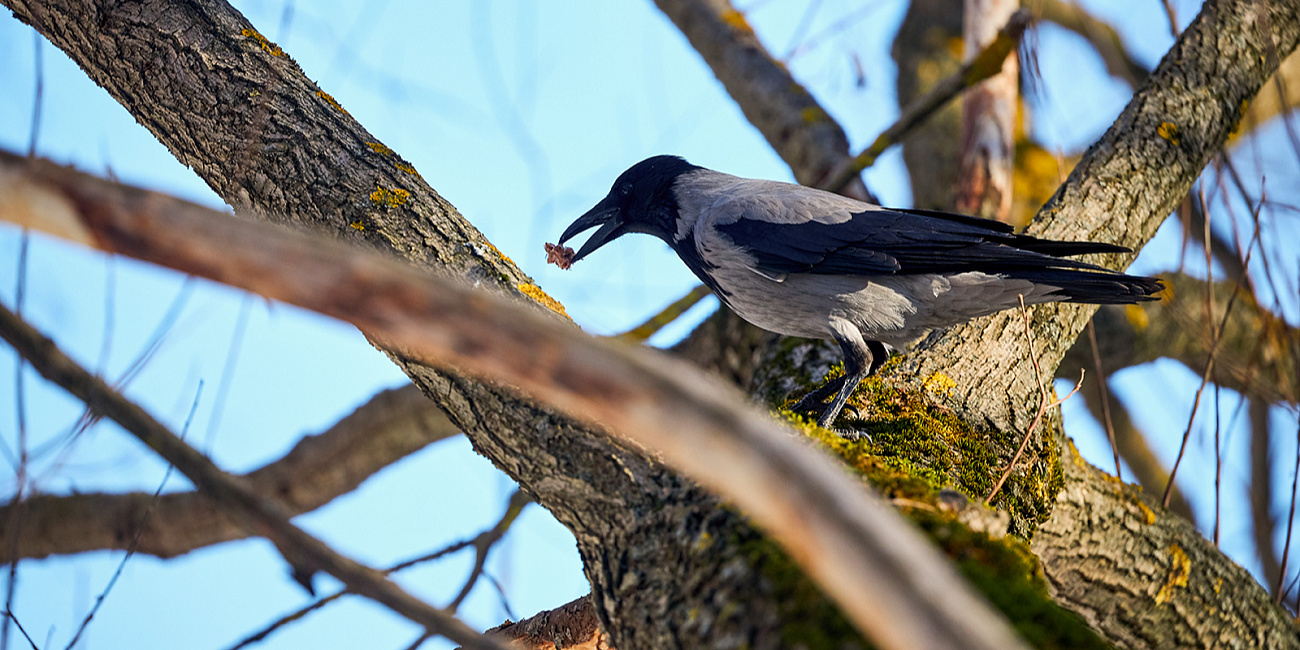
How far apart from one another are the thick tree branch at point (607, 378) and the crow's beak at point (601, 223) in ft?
9.86

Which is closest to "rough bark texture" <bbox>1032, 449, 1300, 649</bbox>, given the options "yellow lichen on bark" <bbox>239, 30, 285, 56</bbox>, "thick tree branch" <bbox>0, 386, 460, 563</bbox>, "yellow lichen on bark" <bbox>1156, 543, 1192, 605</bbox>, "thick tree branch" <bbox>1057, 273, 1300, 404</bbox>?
"yellow lichen on bark" <bbox>1156, 543, 1192, 605</bbox>

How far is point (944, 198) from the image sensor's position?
686 cm

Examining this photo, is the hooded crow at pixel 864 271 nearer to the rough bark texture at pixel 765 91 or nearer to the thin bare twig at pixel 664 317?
the thin bare twig at pixel 664 317

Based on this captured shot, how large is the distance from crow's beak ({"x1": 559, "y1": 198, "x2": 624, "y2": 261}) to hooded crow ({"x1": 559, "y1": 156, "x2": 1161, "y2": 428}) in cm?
55

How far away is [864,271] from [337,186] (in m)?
1.94

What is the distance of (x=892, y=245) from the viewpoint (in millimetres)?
3203

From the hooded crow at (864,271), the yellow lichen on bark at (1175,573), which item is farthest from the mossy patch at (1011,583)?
the yellow lichen on bark at (1175,573)

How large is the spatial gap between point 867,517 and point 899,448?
184 cm

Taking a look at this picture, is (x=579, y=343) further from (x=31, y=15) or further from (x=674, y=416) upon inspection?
(x=31, y=15)

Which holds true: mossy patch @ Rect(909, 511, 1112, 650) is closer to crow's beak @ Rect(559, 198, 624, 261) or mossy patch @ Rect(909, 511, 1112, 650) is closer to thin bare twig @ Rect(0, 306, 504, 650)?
thin bare twig @ Rect(0, 306, 504, 650)

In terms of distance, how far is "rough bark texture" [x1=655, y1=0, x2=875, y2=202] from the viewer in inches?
209

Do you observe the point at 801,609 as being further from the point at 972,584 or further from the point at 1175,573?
the point at 1175,573

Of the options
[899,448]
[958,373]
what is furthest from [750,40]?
[899,448]

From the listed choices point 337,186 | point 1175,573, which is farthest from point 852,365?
point 337,186
